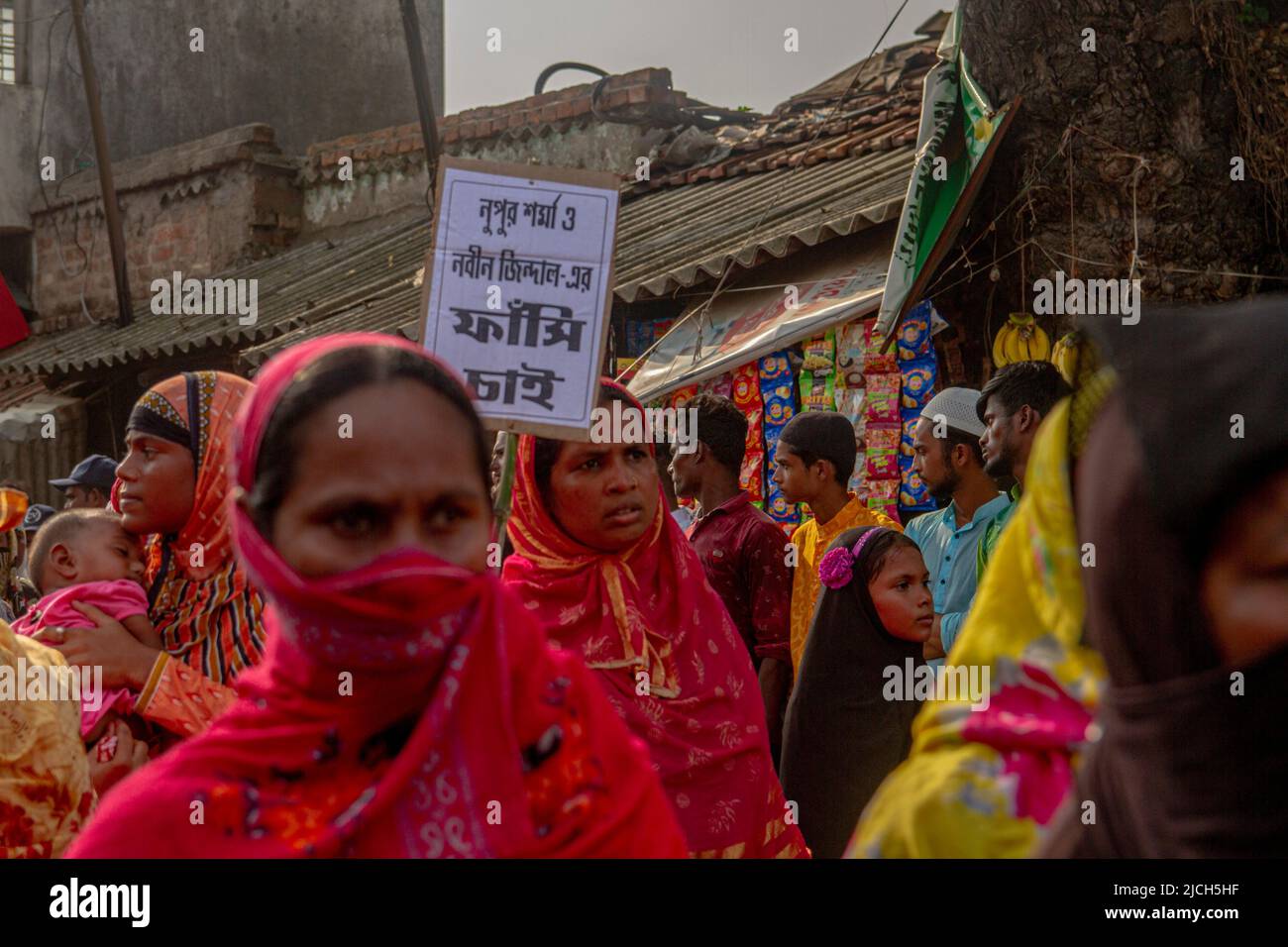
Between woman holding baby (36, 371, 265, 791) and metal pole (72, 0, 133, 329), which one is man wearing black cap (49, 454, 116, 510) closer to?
woman holding baby (36, 371, 265, 791)

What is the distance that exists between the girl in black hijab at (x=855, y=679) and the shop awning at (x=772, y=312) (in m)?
2.55

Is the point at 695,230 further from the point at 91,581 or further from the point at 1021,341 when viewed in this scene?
the point at 91,581

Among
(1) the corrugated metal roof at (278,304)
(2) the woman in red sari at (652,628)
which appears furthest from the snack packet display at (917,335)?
(1) the corrugated metal roof at (278,304)

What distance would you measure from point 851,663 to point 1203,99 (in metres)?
3.35

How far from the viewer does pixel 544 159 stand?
11.8 metres

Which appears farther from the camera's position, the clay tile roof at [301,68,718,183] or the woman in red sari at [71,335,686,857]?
the clay tile roof at [301,68,718,183]

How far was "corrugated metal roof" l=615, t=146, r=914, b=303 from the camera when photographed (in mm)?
6926

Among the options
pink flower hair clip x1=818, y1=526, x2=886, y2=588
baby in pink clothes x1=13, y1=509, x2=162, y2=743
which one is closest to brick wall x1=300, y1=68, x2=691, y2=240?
pink flower hair clip x1=818, y1=526, x2=886, y2=588

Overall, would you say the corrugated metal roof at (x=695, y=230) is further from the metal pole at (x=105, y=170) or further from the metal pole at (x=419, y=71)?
the metal pole at (x=419, y=71)

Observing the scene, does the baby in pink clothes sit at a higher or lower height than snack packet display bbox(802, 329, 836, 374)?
lower

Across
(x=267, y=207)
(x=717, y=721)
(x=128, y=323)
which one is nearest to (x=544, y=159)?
(x=267, y=207)

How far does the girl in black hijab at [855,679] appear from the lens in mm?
3977

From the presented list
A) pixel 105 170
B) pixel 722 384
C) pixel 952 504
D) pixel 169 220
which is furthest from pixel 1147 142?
pixel 169 220
